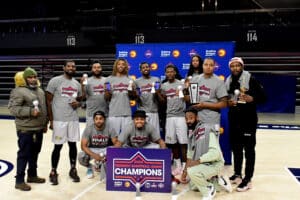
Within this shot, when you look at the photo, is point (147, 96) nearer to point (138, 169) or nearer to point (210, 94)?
point (210, 94)

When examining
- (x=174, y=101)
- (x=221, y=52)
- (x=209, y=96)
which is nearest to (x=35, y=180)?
(x=174, y=101)

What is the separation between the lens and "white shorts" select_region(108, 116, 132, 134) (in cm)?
521

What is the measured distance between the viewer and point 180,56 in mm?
6270

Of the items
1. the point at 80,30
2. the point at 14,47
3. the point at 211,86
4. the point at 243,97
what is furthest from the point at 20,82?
the point at 14,47

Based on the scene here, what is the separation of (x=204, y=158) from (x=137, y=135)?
97 centimetres

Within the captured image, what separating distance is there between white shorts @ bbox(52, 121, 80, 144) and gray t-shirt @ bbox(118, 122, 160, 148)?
61cm

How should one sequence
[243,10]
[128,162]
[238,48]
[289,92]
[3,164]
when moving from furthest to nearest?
[243,10] → [238,48] → [289,92] → [3,164] → [128,162]

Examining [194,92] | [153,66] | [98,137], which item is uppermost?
[153,66]

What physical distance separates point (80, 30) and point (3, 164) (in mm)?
7934

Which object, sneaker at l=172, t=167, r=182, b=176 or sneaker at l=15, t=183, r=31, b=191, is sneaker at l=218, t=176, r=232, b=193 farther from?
sneaker at l=15, t=183, r=31, b=191

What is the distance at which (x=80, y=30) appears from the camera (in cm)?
1320

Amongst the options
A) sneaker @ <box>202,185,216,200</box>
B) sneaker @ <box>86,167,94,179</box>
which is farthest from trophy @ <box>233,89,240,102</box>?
sneaker @ <box>86,167,94,179</box>

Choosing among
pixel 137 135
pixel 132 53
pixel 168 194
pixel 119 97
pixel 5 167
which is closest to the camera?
pixel 168 194

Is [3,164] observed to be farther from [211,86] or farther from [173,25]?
[173,25]
